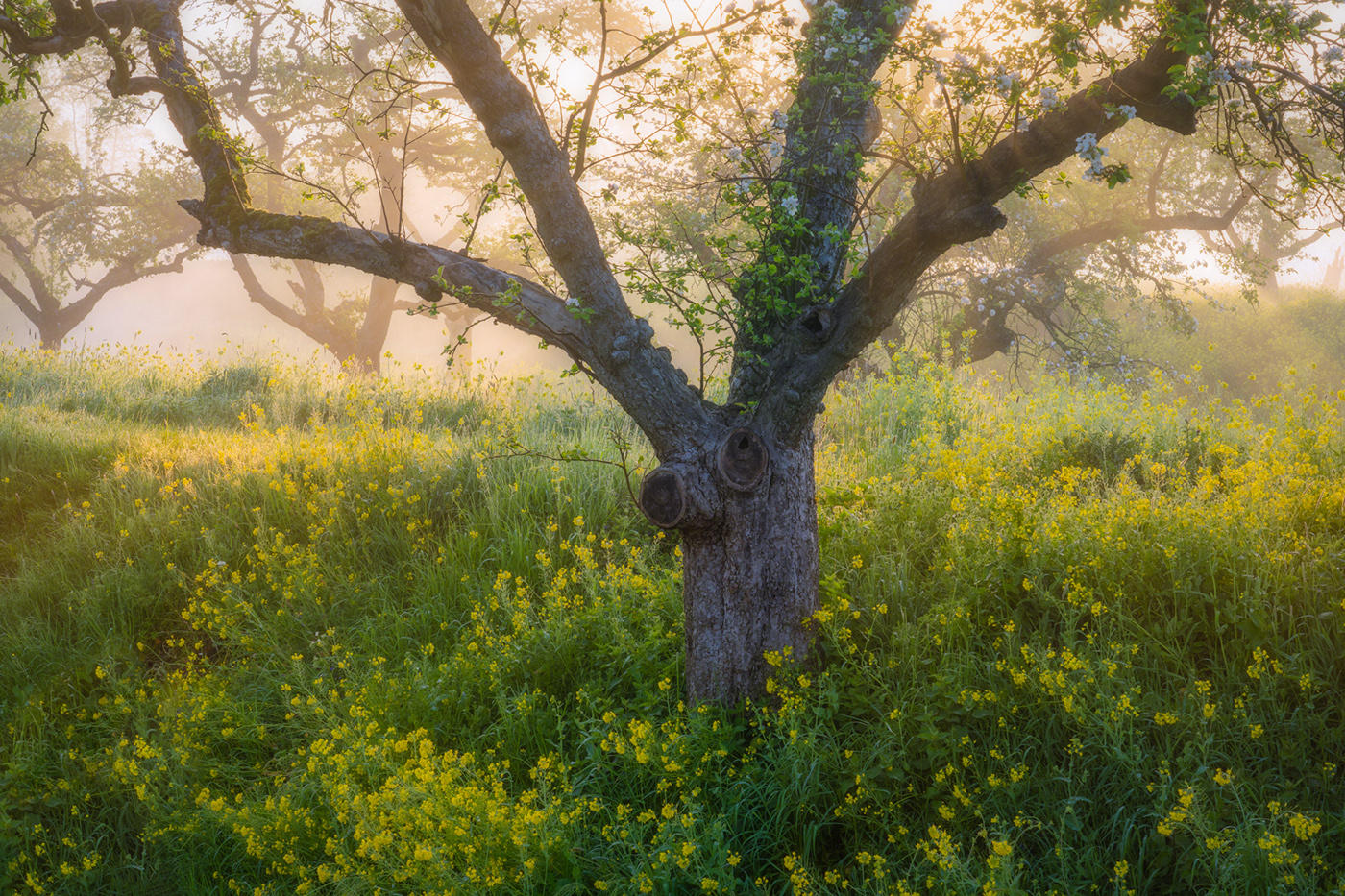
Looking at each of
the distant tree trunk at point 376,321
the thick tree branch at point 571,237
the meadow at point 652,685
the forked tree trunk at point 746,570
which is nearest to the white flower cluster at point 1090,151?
the forked tree trunk at point 746,570

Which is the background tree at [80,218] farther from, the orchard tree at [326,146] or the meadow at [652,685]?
the meadow at [652,685]

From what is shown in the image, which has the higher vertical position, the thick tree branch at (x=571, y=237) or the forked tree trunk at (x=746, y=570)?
the thick tree branch at (x=571, y=237)

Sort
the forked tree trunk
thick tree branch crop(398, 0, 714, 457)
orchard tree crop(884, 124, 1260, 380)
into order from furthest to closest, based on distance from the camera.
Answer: orchard tree crop(884, 124, 1260, 380), the forked tree trunk, thick tree branch crop(398, 0, 714, 457)

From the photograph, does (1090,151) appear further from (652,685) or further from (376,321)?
(376,321)

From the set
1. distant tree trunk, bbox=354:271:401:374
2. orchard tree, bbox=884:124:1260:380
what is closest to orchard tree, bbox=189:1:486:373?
distant tree trunk, bbox=354:271:401:374

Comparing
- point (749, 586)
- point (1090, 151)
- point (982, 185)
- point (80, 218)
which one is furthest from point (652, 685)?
point (80, 218)

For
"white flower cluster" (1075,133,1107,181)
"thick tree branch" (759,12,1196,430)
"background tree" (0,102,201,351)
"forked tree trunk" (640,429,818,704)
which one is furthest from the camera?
"background tree" (0,102,201,351)

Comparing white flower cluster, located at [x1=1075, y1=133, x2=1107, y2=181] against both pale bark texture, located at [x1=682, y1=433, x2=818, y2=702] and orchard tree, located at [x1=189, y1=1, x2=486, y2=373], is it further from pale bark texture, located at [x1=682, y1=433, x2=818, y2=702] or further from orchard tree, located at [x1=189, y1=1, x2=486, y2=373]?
orchard tree, located at [x1=189, y1=1, x2=486, y2=373]

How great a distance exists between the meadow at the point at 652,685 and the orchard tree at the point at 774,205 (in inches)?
18.3

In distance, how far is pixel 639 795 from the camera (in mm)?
3500

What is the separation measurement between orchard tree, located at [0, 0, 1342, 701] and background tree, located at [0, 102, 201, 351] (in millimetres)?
19010

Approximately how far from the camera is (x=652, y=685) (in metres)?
3.95

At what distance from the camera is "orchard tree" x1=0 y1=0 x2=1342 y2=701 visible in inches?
118

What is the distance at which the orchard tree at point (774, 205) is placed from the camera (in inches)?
118
